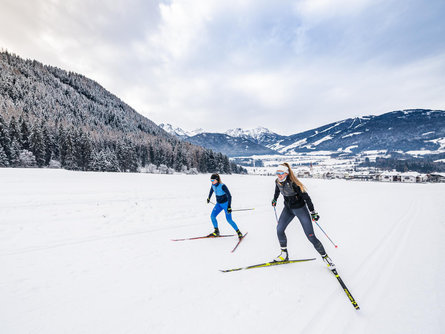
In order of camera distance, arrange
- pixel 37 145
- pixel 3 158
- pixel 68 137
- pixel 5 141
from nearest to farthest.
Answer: pixel 3 158, pixel 5 141, pixel 37 145, pixel 68 137

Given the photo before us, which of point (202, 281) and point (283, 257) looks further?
point (283, 257)

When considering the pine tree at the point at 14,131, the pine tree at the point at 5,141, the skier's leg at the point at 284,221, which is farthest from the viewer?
the pine tree at the point at 14,131

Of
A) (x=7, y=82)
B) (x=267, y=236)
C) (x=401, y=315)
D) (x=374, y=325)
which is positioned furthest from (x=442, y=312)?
(x=7, y=82)

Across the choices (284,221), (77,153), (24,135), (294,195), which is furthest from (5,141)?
(294,195)

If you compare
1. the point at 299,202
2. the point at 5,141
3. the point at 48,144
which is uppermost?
the point at 48,144

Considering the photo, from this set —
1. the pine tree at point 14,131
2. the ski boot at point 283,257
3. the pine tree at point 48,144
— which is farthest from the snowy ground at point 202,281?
the pine tree at point 48,144

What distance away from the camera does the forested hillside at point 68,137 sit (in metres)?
44.4

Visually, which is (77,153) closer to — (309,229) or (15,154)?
(15,154)

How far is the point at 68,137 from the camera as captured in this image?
156ft

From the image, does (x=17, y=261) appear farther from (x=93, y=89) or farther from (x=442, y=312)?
(x=93, y=89)

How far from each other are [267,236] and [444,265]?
14.5 ft

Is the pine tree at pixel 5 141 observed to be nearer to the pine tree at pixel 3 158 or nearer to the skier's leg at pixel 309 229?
the pine tree at pixel 3 158

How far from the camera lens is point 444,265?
4.89 metres

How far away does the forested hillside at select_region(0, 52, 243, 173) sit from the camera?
146 feet
